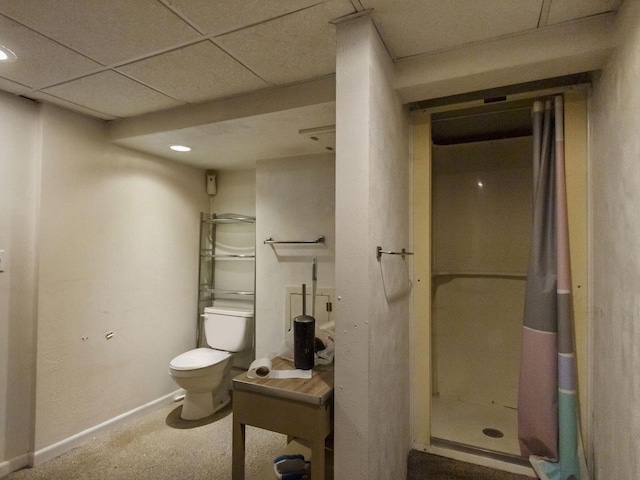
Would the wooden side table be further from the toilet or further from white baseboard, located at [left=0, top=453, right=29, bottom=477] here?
white baseboard, located at [left=0, top=453, right=29, bottom=477]

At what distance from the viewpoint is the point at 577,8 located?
Answer: 126cm

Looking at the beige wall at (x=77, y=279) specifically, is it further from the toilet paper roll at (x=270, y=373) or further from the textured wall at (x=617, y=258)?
the textured wall at (x=617, y=258)

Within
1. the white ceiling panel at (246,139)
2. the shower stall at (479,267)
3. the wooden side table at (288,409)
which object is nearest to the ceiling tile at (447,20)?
the white ceiling panel at (246,139)

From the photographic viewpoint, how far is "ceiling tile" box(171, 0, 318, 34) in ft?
4.02

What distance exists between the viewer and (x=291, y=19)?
4.30 feet

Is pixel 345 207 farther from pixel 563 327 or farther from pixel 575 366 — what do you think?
pixel 575 366

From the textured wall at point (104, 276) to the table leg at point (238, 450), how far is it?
1.38 m

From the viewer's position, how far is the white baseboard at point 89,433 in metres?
1.98

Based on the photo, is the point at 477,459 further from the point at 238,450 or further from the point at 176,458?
the point at 176,458

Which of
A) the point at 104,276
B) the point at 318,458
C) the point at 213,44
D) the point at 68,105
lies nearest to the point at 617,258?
the point at 318,458

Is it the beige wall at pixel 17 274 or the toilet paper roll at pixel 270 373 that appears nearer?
the toilet paper roll at pixel 270 373

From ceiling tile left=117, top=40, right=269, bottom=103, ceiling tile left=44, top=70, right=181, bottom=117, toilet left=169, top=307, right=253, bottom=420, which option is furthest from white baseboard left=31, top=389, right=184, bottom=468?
ceiling tile left=117, top=40, right=269, bottom=103

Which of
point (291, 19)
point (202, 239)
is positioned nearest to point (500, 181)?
point (291, 19)

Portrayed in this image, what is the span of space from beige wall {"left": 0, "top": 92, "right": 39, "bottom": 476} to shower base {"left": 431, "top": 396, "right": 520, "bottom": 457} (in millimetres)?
2465
